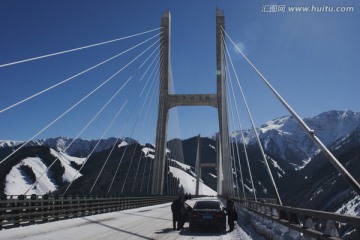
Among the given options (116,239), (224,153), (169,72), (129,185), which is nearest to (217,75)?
(169,72)

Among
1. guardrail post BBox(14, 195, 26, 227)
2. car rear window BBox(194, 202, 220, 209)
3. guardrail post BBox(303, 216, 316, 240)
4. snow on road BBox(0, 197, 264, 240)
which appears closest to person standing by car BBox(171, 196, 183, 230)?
snow on road BBox(0, 197, 264, 240)

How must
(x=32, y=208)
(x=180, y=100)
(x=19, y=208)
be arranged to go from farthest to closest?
(x=180, y=100), (x=32, y=208), (x=19, y=208)

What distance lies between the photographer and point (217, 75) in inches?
1882

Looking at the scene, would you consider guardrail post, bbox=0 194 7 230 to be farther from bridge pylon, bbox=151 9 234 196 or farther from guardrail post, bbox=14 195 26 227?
bridge pylon, bbox=151 9 234 196

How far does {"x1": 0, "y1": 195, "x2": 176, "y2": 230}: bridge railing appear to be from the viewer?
16.0 meters

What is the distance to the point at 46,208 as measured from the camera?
1961cm

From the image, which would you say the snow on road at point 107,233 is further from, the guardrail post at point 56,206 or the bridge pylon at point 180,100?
the bridge pylon at point 180,100

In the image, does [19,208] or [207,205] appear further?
[207,205]

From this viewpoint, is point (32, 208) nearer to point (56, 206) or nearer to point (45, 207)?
point (45, 207)

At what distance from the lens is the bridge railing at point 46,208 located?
16.0m

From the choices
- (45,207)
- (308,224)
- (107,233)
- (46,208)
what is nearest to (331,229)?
(308,224)

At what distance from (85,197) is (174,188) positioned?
14545cm

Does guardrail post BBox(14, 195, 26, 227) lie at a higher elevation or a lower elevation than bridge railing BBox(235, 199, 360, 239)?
higher

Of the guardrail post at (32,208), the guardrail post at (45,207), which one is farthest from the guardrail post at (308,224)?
the guardrail post at (45,207)
